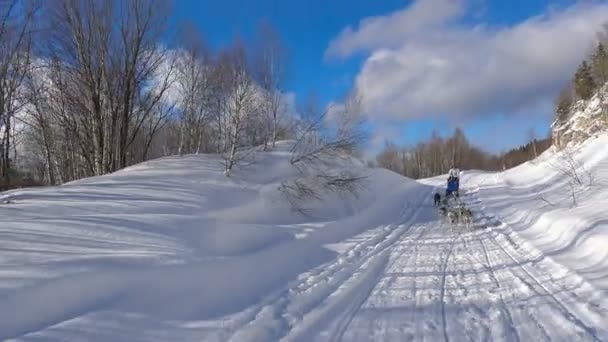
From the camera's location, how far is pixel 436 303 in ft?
16.2

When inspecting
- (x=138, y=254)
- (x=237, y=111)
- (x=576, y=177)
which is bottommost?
(x=138, y=254)

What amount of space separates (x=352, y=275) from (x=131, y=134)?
71.9 feet

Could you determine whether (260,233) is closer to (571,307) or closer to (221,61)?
(571,307)

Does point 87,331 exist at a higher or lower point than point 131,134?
lower

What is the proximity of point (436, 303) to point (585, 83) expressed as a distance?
54118mm

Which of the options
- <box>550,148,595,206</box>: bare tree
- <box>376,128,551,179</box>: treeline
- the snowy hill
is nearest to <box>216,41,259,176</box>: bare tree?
<box>550,148,595,206</box>: bare tree

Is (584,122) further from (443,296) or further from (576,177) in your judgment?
(443,296)

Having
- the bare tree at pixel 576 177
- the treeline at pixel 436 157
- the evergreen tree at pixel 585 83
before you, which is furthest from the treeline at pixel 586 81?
the treeline at pixel 436 157

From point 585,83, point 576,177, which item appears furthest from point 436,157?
point 576,177

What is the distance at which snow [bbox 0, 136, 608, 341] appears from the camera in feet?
13.5

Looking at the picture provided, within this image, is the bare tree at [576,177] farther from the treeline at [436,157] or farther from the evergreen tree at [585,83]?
the treeline at [436,157]

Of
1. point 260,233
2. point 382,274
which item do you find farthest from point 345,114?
point 382,274

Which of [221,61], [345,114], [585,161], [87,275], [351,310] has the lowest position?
[351,310]

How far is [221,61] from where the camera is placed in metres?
22.7
